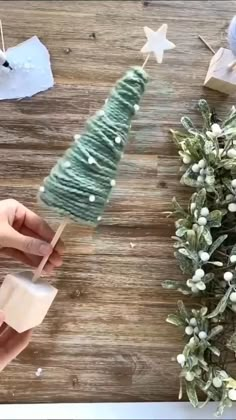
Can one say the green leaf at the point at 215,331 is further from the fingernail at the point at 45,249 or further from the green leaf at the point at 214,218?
the fingernail at the point at 45,249

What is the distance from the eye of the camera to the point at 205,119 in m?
1.22

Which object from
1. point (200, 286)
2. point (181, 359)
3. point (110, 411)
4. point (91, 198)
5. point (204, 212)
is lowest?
point (110, 411)

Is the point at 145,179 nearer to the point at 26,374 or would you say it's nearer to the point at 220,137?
the point at 220,137

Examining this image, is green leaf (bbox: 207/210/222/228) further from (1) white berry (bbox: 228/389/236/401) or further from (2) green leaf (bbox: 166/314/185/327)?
(1) white berry (bbox: 228/389/236/401)

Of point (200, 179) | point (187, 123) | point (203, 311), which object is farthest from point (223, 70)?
point (203, 311)

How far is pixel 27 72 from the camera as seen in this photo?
1.25m

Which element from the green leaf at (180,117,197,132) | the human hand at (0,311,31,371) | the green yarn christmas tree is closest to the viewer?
the green yarn christmas tree

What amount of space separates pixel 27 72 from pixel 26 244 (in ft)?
1.26

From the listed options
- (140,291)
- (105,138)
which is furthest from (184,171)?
(105,138)

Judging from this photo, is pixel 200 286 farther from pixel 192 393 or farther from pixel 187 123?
pixel 187 123

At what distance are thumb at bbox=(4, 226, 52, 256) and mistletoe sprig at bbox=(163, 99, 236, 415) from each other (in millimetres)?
252

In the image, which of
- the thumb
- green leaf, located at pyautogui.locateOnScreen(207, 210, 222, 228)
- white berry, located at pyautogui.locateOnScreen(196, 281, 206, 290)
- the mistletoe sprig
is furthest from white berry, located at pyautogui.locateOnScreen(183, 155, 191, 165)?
the thumb

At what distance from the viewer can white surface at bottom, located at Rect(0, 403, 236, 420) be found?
1184 mm

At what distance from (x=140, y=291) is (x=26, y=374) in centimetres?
25
